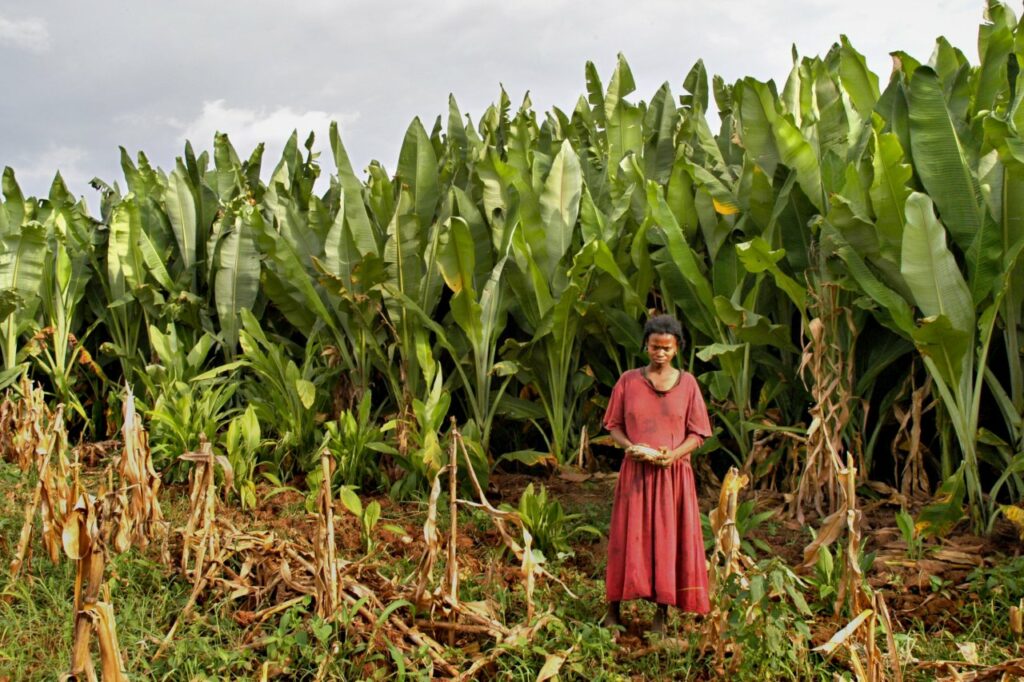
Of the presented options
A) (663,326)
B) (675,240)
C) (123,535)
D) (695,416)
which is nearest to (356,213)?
(675,240)

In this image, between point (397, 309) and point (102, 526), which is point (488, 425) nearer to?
point (397, 309)

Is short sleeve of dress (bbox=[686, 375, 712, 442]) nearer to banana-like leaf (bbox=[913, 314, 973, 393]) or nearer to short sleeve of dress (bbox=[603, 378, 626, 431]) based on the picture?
short sleeve of dress (bbox=[603, 378, 626, 431])

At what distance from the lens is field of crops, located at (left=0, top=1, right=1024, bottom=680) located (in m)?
2.63

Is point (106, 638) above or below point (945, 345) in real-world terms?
below

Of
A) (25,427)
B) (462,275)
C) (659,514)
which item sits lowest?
(659,514)

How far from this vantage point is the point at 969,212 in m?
3.59

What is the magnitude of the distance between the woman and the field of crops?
0.20 m

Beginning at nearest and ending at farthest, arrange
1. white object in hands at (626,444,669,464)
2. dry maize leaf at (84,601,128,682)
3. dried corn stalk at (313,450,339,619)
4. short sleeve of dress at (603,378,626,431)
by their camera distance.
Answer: dry maize leaf at (84,601,128,682) → dried corn stalk at (313,450,339,619) → white object in hands at (626,444,669,464) → short sleeve of dress at (603,378,626,431)

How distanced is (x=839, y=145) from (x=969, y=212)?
827 millimetres

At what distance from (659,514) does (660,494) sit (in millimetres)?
65

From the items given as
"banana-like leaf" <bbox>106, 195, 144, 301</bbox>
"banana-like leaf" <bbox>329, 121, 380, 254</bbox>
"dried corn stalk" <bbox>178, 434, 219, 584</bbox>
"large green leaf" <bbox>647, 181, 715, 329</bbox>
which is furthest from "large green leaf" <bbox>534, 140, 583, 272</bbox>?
"banana-like leaf" <bbox>106, 195, 144, 301</bbox>

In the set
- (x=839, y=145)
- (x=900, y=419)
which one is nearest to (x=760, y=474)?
(x=900, y=419)

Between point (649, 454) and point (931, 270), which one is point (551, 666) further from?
point (931, 270)

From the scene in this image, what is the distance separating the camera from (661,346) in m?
2.74
